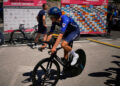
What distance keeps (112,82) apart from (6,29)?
614cm

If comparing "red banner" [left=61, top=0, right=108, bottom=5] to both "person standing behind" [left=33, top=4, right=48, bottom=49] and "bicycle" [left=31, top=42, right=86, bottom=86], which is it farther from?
"bicycle" [left=31, top=42, right=86, bottom=86]

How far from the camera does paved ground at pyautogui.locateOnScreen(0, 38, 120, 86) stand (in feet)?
14.8

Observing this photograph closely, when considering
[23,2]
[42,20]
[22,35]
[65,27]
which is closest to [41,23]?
[42,20]

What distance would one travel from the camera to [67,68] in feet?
15.4

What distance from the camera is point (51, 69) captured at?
4.26 m

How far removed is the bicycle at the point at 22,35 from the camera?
27.4 feet

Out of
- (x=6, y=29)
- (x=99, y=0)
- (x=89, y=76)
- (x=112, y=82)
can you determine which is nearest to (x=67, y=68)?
(x=89, y=76)

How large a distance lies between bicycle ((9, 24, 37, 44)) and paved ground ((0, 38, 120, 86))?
72cm

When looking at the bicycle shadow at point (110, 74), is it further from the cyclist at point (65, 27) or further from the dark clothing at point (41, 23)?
the dark clothing at point (41, 23)

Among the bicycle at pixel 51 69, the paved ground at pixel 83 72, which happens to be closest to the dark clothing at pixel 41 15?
the paved ground at pixel 83 72

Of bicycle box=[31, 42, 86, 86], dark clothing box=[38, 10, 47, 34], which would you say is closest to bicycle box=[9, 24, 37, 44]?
dark clothing box=[38, 10, 47, 34]

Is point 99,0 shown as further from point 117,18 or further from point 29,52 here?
point 29,52

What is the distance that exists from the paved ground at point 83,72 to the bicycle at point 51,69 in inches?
8.7

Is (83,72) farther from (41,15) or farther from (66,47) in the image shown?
(41,15)
